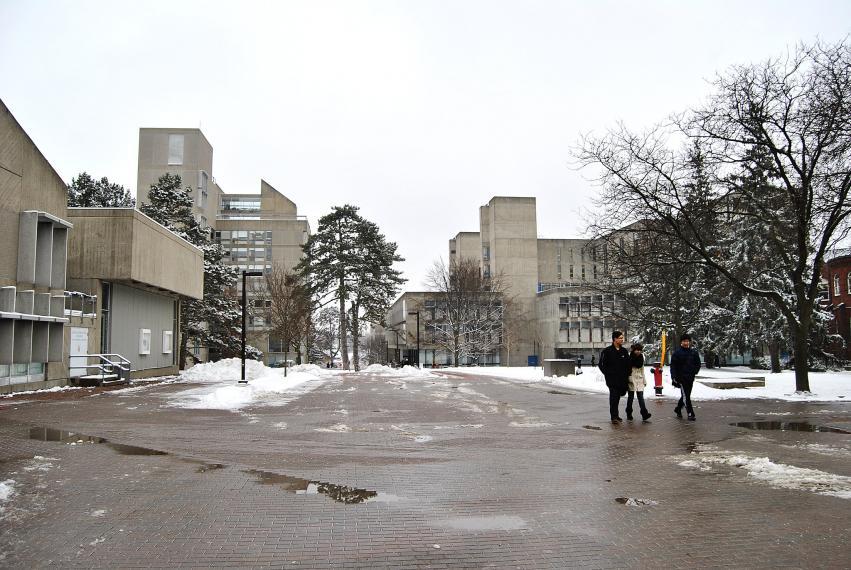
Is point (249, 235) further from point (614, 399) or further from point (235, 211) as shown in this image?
point (614, 399)

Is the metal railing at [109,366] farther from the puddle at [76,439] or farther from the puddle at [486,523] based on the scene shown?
the puddle at [486,523]

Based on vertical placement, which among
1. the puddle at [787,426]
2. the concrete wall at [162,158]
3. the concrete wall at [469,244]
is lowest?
the puddle at [787,426]

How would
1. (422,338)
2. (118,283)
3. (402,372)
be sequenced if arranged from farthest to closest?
(422,338) → (402,372) → (118,283)

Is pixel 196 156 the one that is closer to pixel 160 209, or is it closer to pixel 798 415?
pixel 160 209

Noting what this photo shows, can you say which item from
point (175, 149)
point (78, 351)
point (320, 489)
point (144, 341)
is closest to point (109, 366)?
point (78, 351)

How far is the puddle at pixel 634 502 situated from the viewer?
6527mm

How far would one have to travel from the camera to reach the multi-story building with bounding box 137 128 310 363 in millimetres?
83562

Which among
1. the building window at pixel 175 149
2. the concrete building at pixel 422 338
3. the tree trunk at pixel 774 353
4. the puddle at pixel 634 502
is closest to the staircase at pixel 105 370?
the puddle at pixel 634 502

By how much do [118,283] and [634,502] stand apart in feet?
87.7

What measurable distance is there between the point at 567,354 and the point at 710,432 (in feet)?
265

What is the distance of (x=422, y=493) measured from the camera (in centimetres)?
700

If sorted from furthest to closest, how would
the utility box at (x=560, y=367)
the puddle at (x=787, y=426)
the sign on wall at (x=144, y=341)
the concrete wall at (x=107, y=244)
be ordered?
the utility box at (x=560, y=367)
the sign on wall at (x=144, y=341)
the concrete wall at (x=107, y=244)
the puddle at (x=787, y=426)

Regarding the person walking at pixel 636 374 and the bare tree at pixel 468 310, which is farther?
the bare tree at pixel 468 310

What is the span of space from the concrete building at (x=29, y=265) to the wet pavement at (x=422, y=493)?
8.65m
